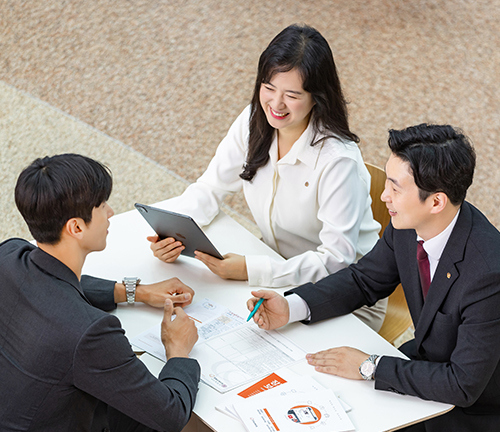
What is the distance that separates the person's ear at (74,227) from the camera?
158cm

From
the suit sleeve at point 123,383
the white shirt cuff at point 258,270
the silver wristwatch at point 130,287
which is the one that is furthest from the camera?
the white shirt cuff at point 258,270

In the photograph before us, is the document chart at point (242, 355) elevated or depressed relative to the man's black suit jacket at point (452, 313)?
depressed

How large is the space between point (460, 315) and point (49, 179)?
122 cm

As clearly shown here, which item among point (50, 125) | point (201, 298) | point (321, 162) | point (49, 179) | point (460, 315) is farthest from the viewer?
point (50, 125)

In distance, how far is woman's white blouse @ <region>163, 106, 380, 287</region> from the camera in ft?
7.52

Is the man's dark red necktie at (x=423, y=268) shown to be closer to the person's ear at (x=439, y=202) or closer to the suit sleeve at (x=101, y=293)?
the person's ear at (x=439, y=202)

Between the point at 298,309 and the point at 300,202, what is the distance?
59 centimetres

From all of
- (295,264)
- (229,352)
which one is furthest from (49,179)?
(295,264)

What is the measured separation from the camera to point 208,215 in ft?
8.46

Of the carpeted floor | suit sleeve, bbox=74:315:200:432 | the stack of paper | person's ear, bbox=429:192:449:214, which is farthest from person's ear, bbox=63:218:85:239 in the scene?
the carpeted floor

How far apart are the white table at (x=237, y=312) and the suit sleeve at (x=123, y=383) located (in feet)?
0.31

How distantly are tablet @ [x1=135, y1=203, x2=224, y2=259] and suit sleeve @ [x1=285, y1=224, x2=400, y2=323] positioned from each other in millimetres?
348

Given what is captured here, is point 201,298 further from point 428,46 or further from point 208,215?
point 428,46

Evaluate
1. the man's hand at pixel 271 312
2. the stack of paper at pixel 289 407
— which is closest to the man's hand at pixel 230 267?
the man's hand at pixel 271 312
